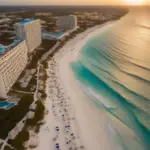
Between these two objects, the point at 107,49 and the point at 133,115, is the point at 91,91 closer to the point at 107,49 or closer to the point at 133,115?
the point at 133,115

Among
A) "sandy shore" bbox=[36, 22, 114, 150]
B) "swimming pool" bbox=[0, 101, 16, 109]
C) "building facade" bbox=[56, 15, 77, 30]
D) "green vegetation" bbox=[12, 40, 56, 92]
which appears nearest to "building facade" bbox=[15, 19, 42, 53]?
"green vegetation" bbox=[12, 40, 56, 92]

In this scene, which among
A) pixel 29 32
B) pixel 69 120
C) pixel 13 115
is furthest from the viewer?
pixel 29 32

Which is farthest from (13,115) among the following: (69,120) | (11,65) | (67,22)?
(67,22)

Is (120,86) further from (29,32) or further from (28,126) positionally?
(29,32)

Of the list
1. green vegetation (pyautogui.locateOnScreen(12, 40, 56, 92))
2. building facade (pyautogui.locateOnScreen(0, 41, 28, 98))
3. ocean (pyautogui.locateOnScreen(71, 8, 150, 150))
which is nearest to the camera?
ocean (pyautogui.locateOnScreen(71, 8, 150, 150))

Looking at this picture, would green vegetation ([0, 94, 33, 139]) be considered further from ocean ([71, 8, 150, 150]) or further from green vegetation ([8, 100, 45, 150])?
ocean ([71, 8, 150, 150])

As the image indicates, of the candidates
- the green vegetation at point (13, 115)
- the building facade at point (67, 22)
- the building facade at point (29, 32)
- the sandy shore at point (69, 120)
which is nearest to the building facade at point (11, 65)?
the green vegetation at point (13, 115)

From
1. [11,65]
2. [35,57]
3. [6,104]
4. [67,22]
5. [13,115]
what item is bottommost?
[13,115]

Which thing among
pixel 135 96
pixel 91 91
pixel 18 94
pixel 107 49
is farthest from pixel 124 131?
pixel 107 49
